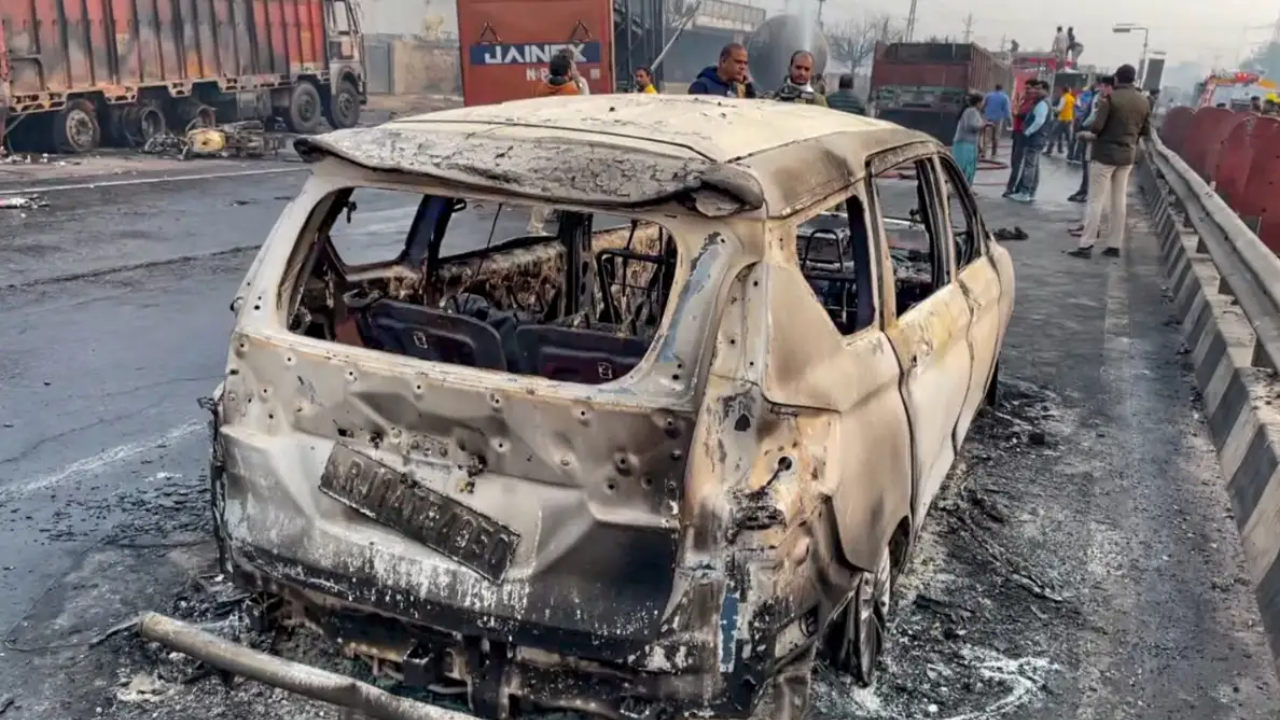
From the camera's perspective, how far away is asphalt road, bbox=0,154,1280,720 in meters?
3.26

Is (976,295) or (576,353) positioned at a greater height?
(576,353)

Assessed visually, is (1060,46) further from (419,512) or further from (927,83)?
(419,512)

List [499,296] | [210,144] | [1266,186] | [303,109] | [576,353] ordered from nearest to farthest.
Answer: [576,353] → [499,296] → [1266,186] → [210,144] → [303,109]

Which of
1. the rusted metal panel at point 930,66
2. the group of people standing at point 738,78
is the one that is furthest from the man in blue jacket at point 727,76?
the rusted metal panel at point 930,66

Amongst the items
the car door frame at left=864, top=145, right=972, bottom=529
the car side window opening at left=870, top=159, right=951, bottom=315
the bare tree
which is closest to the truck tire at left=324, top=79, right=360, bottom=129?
the car side window opening at left=870, top=159, right=951, bottom=315

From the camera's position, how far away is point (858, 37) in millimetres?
99562

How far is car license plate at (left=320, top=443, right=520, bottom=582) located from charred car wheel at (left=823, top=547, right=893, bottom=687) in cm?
99

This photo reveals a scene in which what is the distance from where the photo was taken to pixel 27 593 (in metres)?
3.69

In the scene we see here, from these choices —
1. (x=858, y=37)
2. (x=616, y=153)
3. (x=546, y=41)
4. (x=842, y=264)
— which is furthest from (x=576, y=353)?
(x=858, y=37)

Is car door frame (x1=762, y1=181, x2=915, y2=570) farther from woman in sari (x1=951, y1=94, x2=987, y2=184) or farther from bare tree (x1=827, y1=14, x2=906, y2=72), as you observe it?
bare tree (x1=827, y1=14, x2=906, y2=72)

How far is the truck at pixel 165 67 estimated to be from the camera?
18219 mm

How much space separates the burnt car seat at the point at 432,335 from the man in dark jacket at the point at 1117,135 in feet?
30.6

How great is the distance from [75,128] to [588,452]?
779 inches

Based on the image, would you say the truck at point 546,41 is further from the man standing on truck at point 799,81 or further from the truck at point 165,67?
the truck at point 165,67
